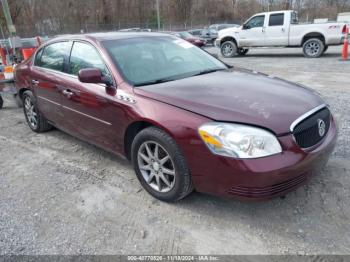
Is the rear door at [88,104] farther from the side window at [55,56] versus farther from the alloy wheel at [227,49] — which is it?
the alloy wheel at [227,49]

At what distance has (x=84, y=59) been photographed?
11.8 ft

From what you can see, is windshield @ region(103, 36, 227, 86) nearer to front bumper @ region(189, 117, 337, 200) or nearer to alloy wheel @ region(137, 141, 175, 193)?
alloy wheel @ region(137, 141, 175, 193)

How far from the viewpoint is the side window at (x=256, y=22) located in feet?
43.3

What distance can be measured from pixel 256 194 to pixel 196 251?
25.6 inches

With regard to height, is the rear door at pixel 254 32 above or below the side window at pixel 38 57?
above

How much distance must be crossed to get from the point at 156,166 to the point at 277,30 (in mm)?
11929

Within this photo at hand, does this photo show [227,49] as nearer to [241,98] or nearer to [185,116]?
[241,98]

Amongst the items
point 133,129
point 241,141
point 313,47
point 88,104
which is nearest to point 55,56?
point 88,104

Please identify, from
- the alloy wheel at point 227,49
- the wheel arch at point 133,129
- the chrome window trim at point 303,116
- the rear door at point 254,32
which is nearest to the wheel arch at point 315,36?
the rear door at point 254,32

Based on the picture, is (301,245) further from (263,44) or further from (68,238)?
(263,44)

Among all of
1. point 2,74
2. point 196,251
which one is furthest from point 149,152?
point 2,74

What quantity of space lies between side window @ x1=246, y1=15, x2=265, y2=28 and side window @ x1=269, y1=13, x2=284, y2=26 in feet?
1.33

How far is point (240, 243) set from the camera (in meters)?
2.38

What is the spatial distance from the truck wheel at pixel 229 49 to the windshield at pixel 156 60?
36.0 feet
